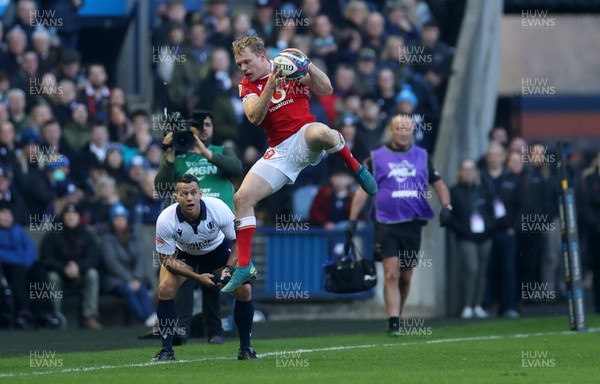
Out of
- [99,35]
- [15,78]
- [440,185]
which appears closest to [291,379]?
[440,185]

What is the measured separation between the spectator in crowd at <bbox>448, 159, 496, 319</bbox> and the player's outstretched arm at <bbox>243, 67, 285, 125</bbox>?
8.58m

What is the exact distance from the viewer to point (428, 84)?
24.4 metres

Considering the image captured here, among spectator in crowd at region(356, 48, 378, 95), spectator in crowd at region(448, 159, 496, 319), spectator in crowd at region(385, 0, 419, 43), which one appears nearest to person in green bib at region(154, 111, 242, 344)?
spectator in crowd at region(448, 159, 496, 319)

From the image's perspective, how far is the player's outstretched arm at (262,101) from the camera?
13195 millimetres

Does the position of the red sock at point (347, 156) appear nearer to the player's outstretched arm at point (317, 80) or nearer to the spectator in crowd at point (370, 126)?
the player's outstretched arm at point (317, 80)

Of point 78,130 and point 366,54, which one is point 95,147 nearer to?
point 78,130

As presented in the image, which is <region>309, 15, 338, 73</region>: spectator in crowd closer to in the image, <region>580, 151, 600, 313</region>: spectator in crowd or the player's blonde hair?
<region>580, 151, 600, 313</region>: spectator in crowd

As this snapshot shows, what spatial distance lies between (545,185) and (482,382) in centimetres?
1169

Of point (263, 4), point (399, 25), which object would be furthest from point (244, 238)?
point (399, 25)

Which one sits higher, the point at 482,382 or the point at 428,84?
the point at 428,84

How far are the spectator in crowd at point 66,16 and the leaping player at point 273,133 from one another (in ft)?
35.1

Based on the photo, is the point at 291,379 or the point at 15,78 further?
the point at 15,78

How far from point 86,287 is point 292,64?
300 inches

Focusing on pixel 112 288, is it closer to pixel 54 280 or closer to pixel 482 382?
pixel 54 280
